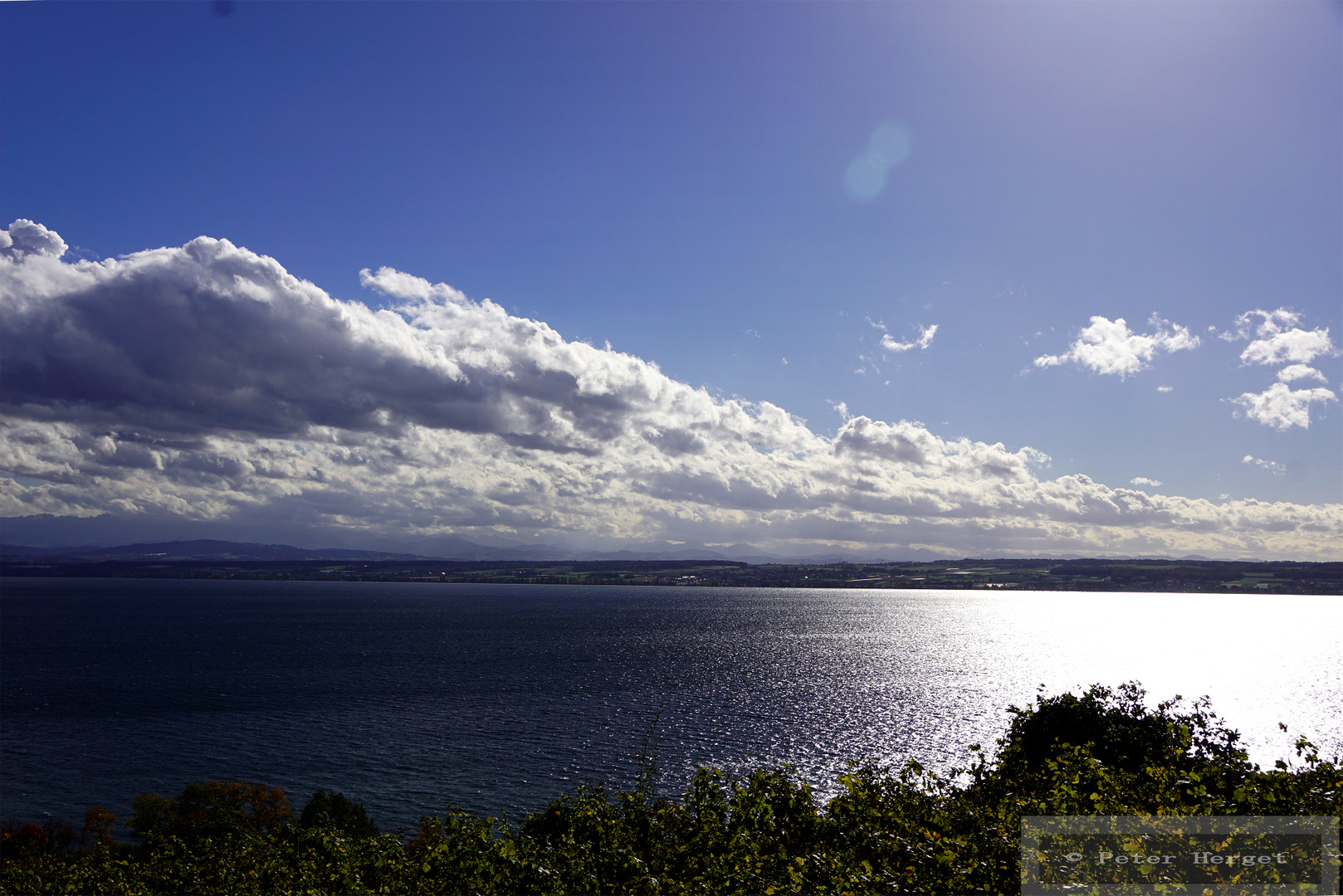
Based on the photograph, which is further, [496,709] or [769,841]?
[496,709]

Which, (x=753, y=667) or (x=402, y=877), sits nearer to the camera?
(x=402, y=877)

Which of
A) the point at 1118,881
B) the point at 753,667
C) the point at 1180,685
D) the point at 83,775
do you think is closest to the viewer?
the point at 1118,881

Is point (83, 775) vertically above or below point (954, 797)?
below

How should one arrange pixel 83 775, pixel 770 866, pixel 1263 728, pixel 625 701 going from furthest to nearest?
pixel 625 701
pixel 1263 728
pixel 83 775
pixel 770 866

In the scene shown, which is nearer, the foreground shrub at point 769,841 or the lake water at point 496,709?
the foreground shrub at point 769,841

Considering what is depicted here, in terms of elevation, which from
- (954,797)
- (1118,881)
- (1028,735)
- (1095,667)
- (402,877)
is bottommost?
(1095,667)

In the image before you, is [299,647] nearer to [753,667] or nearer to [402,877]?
[753,667]

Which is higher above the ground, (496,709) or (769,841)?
(769,841)

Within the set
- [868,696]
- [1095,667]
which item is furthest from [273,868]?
[1095,667]

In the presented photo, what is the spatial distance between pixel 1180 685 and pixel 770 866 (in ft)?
548

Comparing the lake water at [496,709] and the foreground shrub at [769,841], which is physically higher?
the foreground shrub at [769,841]

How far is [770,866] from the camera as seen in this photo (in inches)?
554

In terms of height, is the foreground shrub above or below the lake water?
above

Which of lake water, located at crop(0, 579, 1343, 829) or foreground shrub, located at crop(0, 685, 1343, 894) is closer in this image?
foreground shrub, located at crop(0, 685, 1343, 894)
